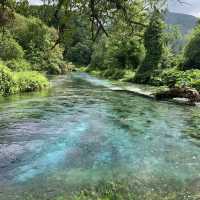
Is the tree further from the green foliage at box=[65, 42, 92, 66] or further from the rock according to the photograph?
the green foliage at box=[65, 42, 92, 66]

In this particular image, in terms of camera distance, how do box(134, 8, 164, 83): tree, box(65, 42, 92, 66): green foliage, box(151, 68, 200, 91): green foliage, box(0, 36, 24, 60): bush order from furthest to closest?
box(65, 42, 92, 66): green foliage
box(0, 36, 24, 60): bush
box(134, 8, 164, 83): tree
box(151, 68, 200, 91): green foliage

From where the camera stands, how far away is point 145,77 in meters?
50.4

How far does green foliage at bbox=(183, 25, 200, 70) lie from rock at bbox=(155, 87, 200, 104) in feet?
62.3

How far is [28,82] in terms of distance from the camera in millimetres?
36156

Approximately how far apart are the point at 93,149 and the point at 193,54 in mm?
38731

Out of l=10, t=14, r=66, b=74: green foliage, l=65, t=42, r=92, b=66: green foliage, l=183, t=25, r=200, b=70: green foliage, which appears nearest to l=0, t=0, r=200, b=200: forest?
l=183, t=25, r=200, b=70: green foliage

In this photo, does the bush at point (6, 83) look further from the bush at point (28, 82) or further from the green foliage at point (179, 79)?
the green foliage at point (179, 79)

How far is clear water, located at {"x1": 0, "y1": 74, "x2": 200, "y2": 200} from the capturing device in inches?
396

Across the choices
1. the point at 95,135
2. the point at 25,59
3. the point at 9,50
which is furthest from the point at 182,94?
the point at 25,59

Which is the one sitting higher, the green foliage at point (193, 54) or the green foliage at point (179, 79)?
the green foliage at point (193, 54)

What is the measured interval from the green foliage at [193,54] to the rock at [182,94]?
748 inches

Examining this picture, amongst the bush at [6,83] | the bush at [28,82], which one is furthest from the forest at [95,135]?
the bush at [28,82]

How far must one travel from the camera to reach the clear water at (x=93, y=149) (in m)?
10.1

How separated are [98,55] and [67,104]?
68.7 metres
